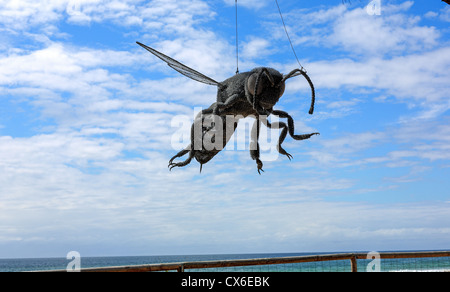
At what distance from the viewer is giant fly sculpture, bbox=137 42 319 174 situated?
146 inches

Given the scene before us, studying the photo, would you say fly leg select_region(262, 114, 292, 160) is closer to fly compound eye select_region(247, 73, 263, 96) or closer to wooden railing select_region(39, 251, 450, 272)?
fly compound eye select_region(247, 73, 263, 96)

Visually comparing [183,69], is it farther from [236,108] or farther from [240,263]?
[240,263]

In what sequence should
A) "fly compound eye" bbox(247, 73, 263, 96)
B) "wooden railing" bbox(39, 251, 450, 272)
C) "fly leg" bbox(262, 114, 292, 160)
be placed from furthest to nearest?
1. "wooden railing" bbox(39, 251, 450, 272)
2. "fly leg" bbox(262, 114, 292, 160)
3. "fly compound eye" bbox(247, 73, 263, 96)

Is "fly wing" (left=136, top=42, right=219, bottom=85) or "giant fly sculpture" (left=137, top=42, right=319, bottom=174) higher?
"fly wing" (left=136, top=42, right=219, bottom=85)

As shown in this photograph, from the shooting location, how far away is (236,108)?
12.5 ft

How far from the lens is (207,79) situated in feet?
13.3

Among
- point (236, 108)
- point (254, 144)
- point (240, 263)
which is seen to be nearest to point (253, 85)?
point (236, 108)

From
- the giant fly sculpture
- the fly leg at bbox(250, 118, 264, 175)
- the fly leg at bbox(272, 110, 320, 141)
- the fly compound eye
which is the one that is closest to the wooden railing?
the giant fly sculpture
